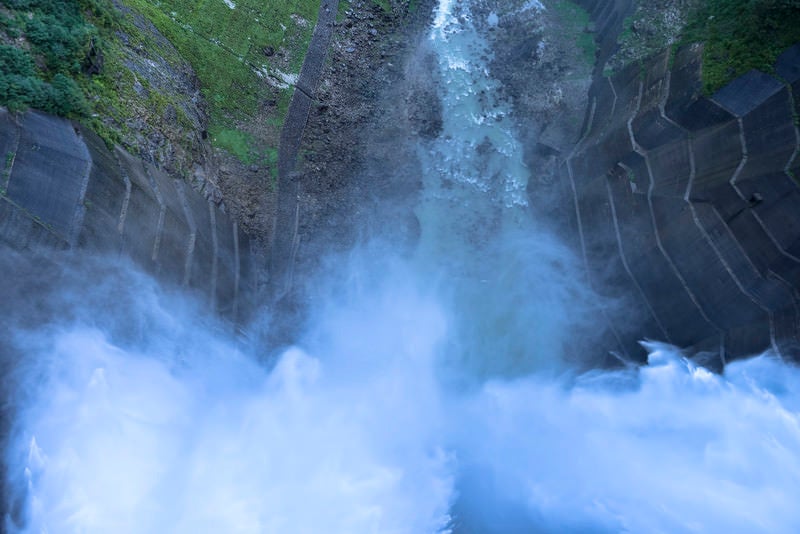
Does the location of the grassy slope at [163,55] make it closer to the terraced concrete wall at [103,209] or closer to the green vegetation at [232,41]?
the green vegetation at [232,41]

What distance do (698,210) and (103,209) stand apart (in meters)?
17.5

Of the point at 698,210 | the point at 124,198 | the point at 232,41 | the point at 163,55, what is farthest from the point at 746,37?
the point at 163,55

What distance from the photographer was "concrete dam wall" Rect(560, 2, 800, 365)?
13.9 meters

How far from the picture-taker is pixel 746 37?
16.4m

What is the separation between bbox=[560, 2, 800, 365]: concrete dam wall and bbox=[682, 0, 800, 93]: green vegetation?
358mm

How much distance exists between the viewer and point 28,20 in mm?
14961

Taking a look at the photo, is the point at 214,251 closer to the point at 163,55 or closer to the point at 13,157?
the point at 13,157

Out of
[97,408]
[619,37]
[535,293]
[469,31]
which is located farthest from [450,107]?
[97,408]

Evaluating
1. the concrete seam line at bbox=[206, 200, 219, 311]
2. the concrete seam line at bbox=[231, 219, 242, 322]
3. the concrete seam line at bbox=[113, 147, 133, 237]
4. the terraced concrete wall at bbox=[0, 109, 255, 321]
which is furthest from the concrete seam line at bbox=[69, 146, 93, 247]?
the concrete seam line at bbox=[231, 219, 242, 322]

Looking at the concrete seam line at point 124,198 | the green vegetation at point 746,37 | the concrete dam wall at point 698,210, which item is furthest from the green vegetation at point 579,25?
the concrete seam line at point 124,198

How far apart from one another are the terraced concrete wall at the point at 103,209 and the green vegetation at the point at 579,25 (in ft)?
62.5

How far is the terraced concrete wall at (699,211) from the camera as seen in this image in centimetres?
1387

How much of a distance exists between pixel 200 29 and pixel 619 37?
60.4ft

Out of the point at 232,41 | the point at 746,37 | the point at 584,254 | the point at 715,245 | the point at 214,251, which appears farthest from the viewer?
the point at 232,41
